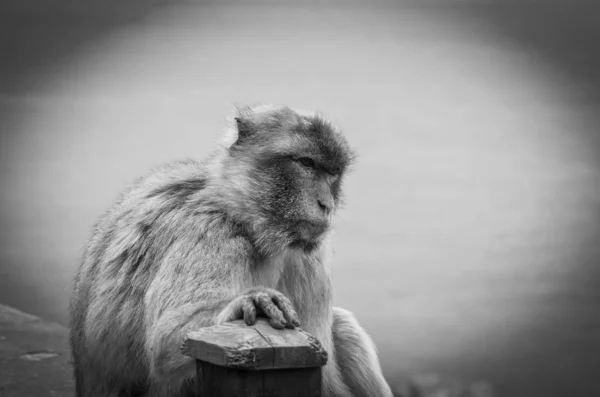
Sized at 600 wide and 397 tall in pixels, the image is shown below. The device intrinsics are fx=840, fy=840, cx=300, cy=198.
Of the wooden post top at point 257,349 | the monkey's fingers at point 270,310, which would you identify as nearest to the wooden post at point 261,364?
the wooden post top at point 257,349

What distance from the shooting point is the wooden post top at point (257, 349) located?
2086mm

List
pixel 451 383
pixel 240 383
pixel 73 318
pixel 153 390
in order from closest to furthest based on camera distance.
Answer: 1. pixel 240 383
2. pixel 153 390
3. pixel 73 318
4. pixel 451 383

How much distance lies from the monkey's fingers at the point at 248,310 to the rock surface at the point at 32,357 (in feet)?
7.81

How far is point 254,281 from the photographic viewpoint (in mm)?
3295

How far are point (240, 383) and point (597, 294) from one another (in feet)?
17.9

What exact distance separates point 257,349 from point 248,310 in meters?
0.37

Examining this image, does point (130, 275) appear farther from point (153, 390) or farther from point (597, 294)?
point (597, 294)

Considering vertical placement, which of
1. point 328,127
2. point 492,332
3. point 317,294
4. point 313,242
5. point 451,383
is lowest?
point 451,383

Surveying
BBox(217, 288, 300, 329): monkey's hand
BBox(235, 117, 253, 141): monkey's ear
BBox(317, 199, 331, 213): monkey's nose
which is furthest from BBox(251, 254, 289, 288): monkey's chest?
BBox(217, 288, 300, 329): monkey's hand

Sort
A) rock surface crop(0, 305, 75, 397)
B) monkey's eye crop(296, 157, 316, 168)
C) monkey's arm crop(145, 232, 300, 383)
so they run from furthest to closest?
rock surface crop(0, 305, 75, 397) < monkey's eye crop(296, 157, 316, 168) < monkey's arm crop(145, 232, 300, 383)

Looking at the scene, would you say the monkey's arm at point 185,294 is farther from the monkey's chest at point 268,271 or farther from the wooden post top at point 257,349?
the wooden post top at point 257,349

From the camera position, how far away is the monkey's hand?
2.39 metres

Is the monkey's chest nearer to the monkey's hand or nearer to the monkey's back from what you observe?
the monkey's back

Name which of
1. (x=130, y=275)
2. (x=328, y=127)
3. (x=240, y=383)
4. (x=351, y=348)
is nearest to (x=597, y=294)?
(x=351, y=348)
